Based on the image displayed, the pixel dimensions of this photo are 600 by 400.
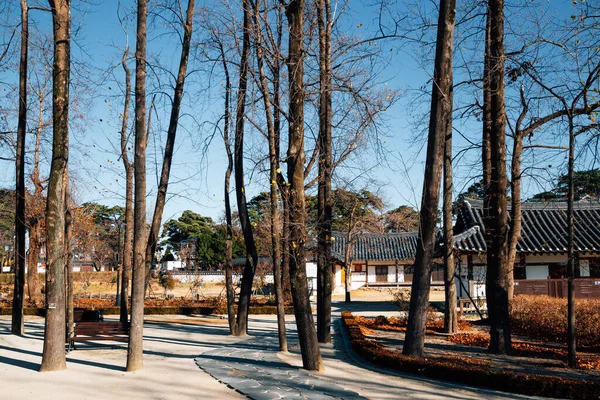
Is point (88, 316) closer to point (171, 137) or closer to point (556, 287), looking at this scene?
point (171, 137)

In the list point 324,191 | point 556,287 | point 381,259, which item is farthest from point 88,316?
point 381,259

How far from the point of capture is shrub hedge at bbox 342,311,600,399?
7.48 meters

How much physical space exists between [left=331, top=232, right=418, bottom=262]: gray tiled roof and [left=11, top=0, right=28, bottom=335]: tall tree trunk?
3248 centimetres

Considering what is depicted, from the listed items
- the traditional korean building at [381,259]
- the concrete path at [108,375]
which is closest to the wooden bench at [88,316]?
the concrete path at [108,375]

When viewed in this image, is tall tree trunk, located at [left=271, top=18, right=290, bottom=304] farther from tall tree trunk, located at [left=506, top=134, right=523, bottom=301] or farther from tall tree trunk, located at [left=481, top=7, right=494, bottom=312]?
tall tree trunk, located at [left=506, top=134, right=523, bottom=301]

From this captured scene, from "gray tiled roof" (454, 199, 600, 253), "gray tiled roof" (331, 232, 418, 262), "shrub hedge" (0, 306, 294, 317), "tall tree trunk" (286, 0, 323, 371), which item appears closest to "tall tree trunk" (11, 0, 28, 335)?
"tall tree trunk" (286, 0, 323, 371)

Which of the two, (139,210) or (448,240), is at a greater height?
(139,210)

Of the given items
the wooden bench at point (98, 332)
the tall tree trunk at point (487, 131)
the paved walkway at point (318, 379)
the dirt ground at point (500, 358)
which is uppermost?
the tall tree trunk at point (487, 131)

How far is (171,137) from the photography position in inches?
502

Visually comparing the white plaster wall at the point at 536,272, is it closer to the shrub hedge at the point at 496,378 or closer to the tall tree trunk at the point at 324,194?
the tall tree trunk at the point at 324,194

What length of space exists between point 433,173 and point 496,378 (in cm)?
356

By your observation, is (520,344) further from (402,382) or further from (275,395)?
(275,395)

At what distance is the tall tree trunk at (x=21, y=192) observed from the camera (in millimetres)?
14641

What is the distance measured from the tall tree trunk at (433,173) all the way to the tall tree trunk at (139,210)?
4.64 m
